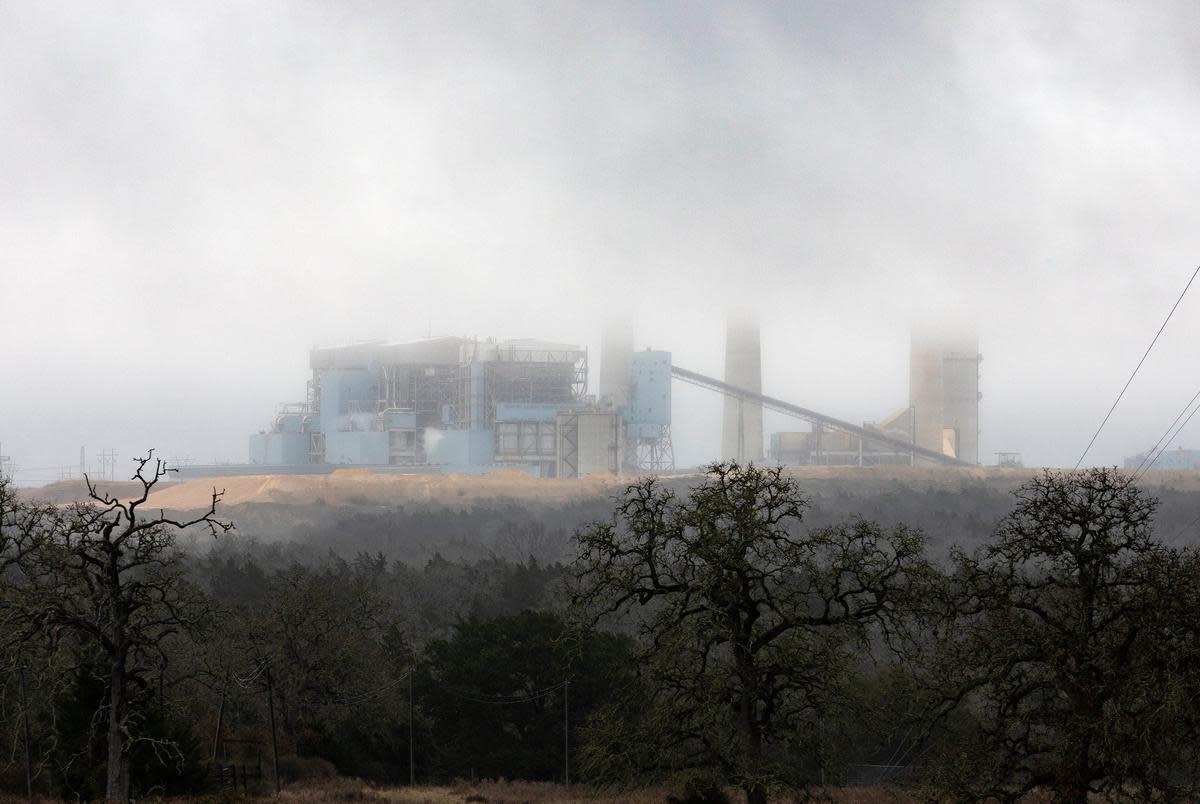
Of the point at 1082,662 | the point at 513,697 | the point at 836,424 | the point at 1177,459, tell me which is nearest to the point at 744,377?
the point at 836,424

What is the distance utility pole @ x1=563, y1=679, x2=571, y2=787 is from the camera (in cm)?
4342

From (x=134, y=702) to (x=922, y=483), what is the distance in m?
122

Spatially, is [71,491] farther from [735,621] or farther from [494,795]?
[735,621]

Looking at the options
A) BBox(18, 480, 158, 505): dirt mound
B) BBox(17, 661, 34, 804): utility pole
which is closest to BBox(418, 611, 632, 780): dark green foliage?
BBox(17, 661, 34, 804): utility pole

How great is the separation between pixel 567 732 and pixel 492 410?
8614 centimetres

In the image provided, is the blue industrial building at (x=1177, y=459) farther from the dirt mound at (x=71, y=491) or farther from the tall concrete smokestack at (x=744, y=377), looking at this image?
the dirt mound at (x=71, y=491)

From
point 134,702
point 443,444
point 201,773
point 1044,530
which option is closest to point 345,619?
point 201,773

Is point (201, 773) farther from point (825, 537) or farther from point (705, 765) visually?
point (825, 537)

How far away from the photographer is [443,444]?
132m

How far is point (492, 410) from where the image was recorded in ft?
431

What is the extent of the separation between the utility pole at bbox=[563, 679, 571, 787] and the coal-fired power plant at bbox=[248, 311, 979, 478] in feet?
259

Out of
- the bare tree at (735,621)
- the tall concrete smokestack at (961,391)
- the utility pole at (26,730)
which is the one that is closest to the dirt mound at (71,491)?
the tall concrete smokestack at (961,391)

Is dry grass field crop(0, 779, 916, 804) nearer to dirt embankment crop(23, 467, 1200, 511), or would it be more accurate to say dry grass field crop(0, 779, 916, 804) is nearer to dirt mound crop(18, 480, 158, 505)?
dirt embankment crop(23, 467, 1200, 511)

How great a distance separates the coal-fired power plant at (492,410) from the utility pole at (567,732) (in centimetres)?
7889
